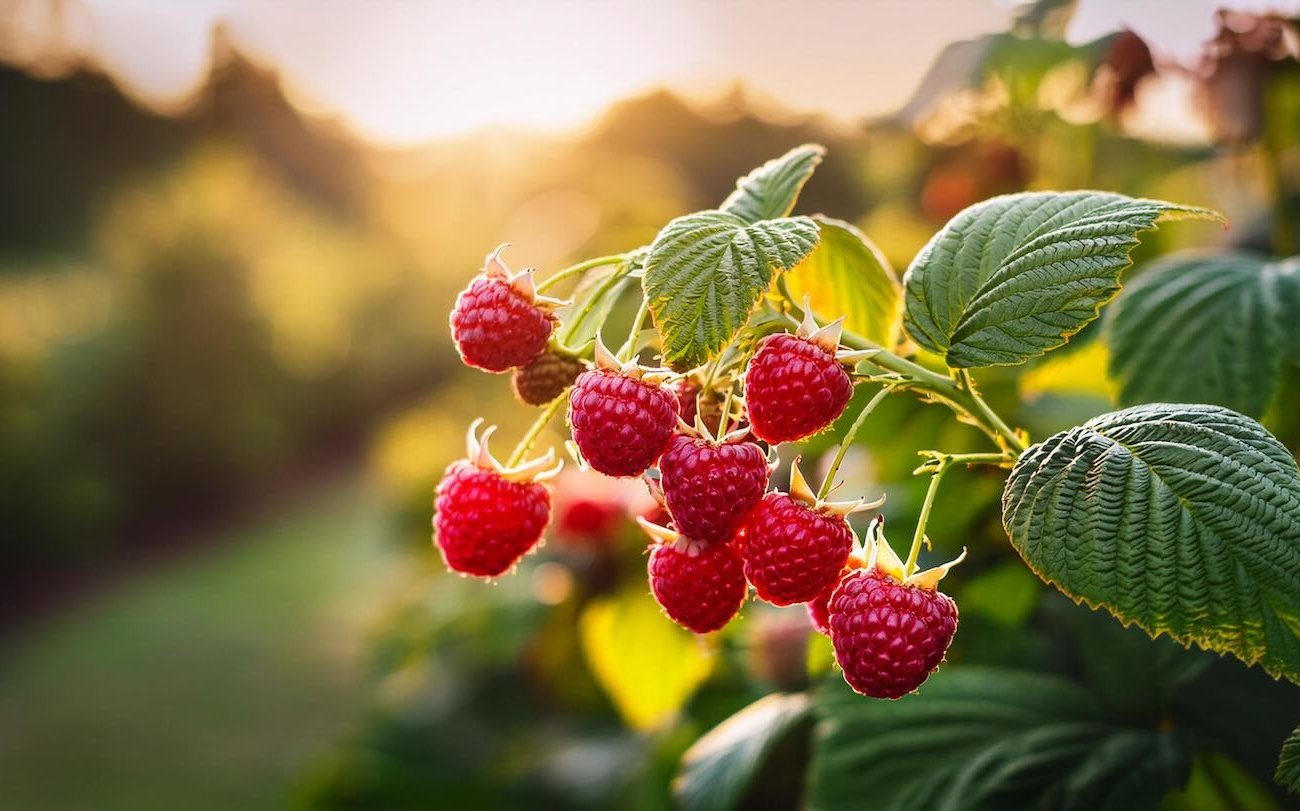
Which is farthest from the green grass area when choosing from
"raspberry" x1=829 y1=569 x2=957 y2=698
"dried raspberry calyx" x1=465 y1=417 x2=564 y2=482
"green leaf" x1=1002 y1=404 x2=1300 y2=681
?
"green leaf" x1=1002 y1=404 x2=1300 y2=681

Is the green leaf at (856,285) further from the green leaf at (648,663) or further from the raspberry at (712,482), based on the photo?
the green leaf at (648,663)

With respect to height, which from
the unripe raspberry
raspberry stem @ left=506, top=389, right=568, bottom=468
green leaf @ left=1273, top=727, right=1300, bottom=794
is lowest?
green leaf @ left=1273, top=727, right=1300, bottom=794

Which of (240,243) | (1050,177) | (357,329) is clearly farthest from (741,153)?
(1050,177)

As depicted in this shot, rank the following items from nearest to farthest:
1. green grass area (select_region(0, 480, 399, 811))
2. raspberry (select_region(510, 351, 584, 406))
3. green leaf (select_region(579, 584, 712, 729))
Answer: raspberry (select_region(510, 351, 584, 406))
green leaf (select_region(579, 584, 712, 729))
green grass area (select_region(0, 480, 399, 811))

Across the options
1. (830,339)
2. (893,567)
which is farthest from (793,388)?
(893,567)

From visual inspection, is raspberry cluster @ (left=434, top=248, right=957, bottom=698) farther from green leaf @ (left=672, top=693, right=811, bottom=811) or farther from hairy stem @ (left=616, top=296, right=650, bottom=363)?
green leaf @ (left=672, top=693, right=811, bottom=811)

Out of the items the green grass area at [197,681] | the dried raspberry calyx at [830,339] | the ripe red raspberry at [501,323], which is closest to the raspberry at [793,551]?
the dried raspberry calyx at [830,339]

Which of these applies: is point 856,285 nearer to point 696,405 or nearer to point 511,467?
point 696,405
